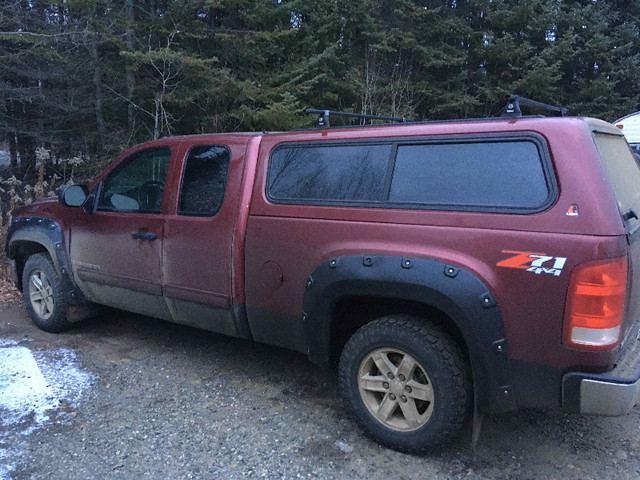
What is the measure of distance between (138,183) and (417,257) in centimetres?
269

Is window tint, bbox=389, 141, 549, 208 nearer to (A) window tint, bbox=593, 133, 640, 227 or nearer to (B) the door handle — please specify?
(A) window tint, bbox=593, 133, 640, 227

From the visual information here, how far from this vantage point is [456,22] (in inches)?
615

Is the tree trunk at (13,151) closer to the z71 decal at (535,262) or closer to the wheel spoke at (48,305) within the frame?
the wheel spoke at (48,305)

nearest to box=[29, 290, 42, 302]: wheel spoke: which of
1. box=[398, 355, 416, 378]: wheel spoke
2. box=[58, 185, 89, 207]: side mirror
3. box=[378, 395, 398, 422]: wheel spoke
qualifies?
box=[58, 185, 89, 207]: side mirror

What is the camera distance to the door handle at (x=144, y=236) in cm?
407

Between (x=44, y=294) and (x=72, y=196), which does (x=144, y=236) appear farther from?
(x=44, y=294)

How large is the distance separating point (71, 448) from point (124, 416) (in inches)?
16.2

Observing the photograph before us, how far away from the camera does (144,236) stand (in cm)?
412

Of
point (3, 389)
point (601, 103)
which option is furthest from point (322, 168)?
point (601, 103)

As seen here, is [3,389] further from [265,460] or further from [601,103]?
[601,103]

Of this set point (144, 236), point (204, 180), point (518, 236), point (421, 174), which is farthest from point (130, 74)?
point (518, 236)

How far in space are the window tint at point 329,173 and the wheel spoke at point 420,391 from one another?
107 centimetres

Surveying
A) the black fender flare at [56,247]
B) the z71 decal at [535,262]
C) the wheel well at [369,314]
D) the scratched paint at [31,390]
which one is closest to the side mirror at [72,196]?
the black fender flare at [56,247]

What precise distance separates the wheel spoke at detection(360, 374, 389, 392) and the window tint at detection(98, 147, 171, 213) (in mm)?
2133
